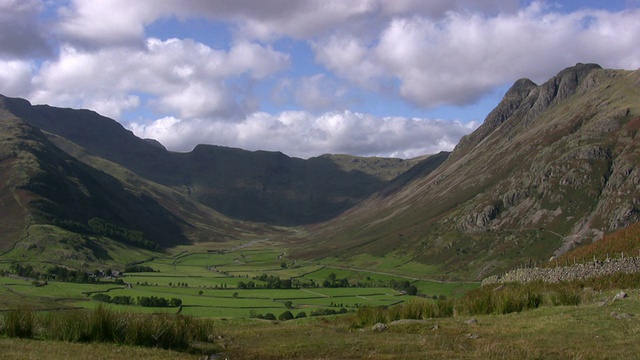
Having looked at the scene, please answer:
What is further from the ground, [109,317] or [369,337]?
[109,317]

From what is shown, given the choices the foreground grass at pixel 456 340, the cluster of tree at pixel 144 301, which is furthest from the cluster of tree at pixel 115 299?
the foreground grass at pixel 456 340

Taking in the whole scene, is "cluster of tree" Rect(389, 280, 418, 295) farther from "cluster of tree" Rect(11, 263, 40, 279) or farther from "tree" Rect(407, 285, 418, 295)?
"cluster of tree" Rect(11, 263, 40, 279)

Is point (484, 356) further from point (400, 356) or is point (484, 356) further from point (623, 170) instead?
point (623, 170)

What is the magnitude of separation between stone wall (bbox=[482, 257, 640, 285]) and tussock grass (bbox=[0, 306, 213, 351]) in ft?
112

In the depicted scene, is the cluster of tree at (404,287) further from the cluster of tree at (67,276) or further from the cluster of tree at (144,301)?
the cluster of tree at (67,276)

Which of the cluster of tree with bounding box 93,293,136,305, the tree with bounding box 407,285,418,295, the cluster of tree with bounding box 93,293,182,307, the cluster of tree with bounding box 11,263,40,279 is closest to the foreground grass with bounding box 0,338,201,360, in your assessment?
the cluster of tree with bounding box 93,293,182,307

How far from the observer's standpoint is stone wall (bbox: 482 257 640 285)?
42.8 meters

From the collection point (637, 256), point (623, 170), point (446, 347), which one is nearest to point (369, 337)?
point (446, 347)

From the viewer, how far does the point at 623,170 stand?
19762 cm

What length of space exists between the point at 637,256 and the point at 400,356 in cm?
3066

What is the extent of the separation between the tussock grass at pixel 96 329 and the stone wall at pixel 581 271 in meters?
34.1

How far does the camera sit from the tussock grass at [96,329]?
24.5 metres

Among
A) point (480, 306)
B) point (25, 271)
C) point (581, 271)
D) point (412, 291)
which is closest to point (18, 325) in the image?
point (480, 306)

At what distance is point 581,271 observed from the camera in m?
46.6
